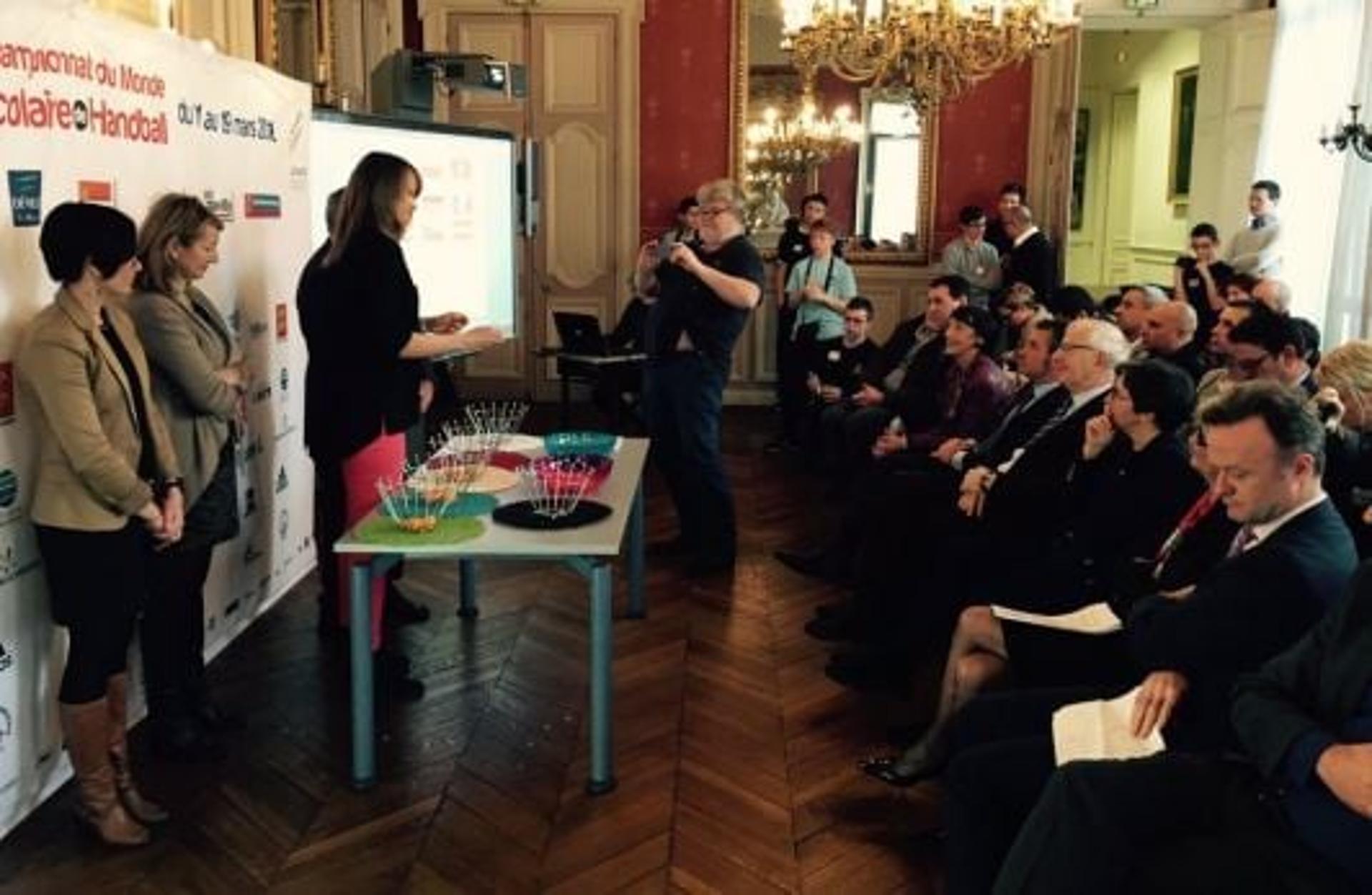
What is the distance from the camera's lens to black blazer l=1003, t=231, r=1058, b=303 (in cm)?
747

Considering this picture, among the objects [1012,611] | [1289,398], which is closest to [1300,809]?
[1289,398]

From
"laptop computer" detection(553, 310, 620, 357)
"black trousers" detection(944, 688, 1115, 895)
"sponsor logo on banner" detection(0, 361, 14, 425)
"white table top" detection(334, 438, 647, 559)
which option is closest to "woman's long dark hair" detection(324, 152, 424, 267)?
"white table top" detection(334, 438, 647, 559)

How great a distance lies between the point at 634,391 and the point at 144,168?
4.30 metres

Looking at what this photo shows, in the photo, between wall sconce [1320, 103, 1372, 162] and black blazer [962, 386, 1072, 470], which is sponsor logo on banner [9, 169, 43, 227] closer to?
black blazer [962, 386, 1072, 470]

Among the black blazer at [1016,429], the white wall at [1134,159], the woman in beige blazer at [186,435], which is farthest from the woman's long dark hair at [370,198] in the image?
the white wall at [1134,159]

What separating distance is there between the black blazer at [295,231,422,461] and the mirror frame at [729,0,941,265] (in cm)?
511

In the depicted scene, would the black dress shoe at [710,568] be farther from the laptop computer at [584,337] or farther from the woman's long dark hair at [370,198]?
the laptop computer at [584,337]

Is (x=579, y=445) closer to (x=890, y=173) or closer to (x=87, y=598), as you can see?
(x=87, y=598)

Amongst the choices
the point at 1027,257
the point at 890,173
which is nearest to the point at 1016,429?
the point at 1027,257

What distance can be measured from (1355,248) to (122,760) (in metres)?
5.53

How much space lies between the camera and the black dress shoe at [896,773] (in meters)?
2.84

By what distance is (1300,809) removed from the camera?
1.74m

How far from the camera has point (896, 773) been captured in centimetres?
288

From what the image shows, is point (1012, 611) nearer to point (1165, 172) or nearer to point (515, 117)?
point (515, 117)
